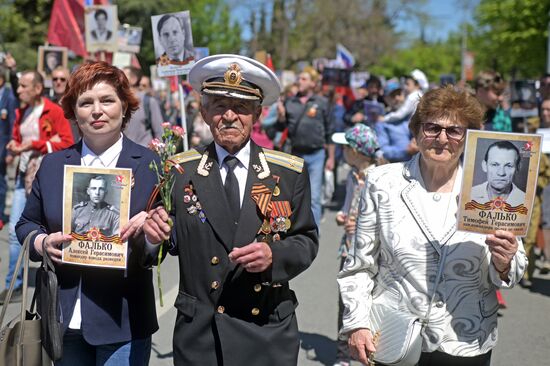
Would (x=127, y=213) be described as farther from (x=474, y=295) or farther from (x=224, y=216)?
(x=474, y=295)

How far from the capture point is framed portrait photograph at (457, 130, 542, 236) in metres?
2.70

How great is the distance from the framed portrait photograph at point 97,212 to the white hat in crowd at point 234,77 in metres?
0.48

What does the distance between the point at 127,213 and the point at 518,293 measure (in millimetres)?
5667

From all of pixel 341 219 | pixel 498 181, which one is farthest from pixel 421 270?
pixel 341 219

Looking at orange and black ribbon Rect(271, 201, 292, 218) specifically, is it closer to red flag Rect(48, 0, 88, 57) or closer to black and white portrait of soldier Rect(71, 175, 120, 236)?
black and white portrait of soldier Rect(71, 175, 120, 236)

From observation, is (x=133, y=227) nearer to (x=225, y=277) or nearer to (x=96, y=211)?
(x=96, y=211)

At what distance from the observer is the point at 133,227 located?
2824 mm

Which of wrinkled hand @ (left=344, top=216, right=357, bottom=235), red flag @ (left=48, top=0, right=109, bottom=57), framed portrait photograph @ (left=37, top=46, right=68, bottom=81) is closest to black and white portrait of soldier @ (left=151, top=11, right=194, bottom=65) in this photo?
wrinkled hand @ (left=344, top=216, right=357, bottom=235)

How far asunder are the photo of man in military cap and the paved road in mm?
2549

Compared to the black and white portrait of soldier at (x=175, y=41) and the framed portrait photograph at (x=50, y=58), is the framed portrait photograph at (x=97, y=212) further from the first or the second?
the framed portrait photograph at (x=50, y=58)

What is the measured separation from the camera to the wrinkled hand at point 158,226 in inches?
102

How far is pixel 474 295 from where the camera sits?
283 cm

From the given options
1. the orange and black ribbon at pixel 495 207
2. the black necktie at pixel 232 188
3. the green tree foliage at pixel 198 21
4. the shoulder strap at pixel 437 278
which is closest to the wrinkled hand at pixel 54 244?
the black necktie at pixel 232 188

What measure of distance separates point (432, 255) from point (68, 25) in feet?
33.9
